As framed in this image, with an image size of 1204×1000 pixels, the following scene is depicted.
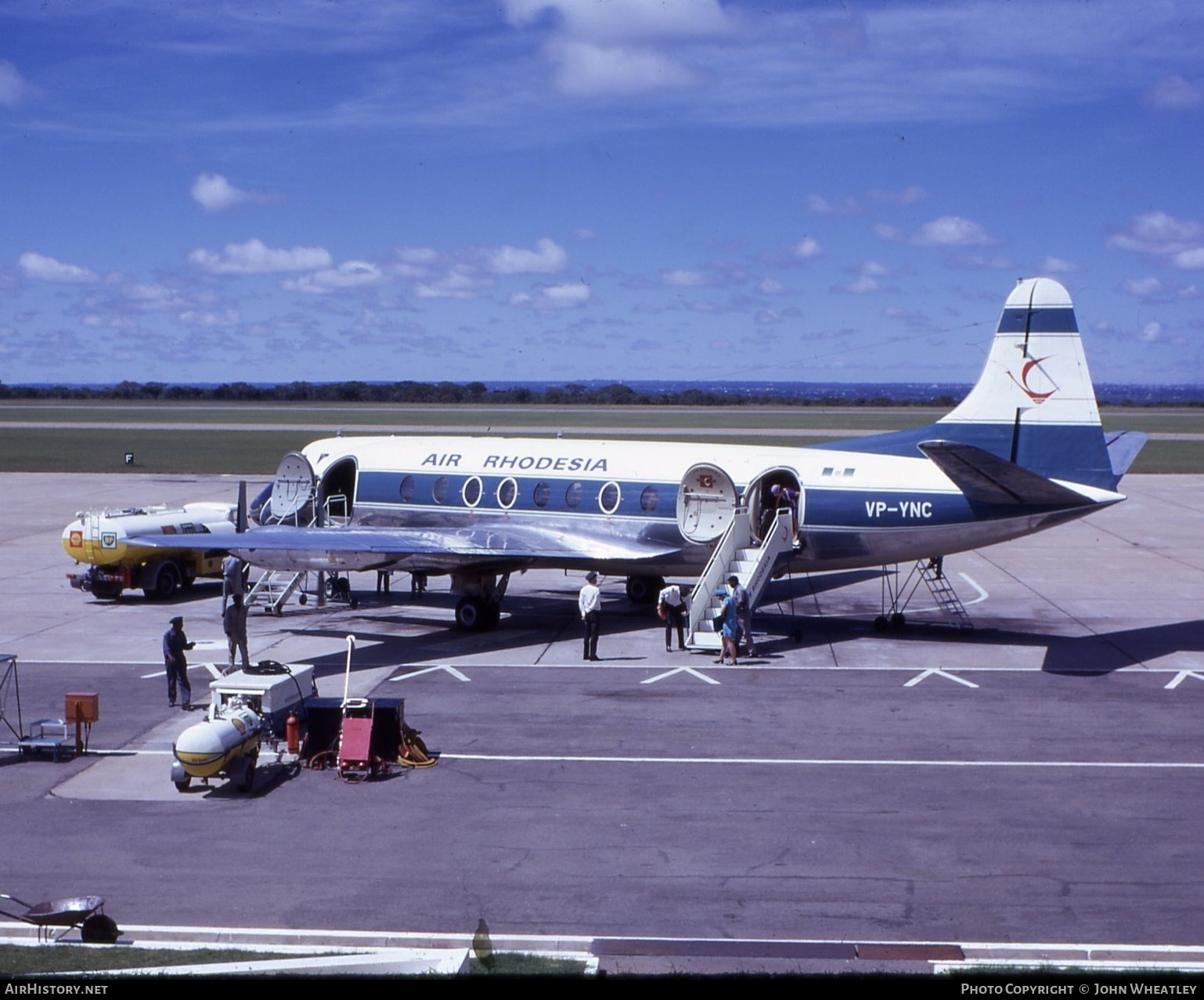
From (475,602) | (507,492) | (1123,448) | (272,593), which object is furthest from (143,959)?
(1123,448)

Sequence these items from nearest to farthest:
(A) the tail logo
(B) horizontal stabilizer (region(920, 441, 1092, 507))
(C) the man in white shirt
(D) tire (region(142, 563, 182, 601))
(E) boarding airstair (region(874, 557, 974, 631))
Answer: (B) horizontal stabilizer (region(920, 441, 1092, 507)) → (C) the man in white shirt → (A) the tail logo → (E) boarding airstair (region(874, 557, 974, 631)) → (D) tire (region(142, 563, 182, 601))

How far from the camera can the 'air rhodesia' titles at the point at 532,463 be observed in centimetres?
3016

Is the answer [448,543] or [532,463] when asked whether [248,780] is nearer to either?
[448,543]

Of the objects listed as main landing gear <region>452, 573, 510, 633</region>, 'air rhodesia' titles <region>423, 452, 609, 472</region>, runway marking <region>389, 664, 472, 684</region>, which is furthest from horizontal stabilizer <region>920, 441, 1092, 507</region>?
main landing gear <region>452, 573, 510, 633</region>

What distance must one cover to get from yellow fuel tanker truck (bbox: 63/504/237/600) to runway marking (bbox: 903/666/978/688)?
17038 millimetres

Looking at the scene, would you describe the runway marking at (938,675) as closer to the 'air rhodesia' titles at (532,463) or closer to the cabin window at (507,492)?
the 'air rhodesia' titles at (532,463)

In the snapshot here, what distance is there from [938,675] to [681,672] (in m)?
5.02

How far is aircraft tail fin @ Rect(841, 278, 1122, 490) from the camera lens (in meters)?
25.5

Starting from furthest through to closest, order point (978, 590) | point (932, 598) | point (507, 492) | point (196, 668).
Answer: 1. point (978, 590)
2. point (932, 598)
3. point (507, 492)
4. point (196, 668)

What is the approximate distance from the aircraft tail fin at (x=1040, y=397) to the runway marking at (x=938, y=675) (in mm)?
4801

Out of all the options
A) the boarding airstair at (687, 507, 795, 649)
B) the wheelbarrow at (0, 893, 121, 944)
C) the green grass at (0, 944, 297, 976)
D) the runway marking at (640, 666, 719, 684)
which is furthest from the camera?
the boarding airstair at (687, 507, 795, 649)

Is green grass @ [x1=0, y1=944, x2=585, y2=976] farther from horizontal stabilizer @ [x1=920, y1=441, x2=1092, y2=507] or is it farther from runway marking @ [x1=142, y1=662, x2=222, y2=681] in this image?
horizontal stabilizer @ [x1=920, y1=441, x2=1092, y2=507]

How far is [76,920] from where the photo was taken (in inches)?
467

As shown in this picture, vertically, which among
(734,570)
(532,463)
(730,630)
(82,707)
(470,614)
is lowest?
(470,614)
